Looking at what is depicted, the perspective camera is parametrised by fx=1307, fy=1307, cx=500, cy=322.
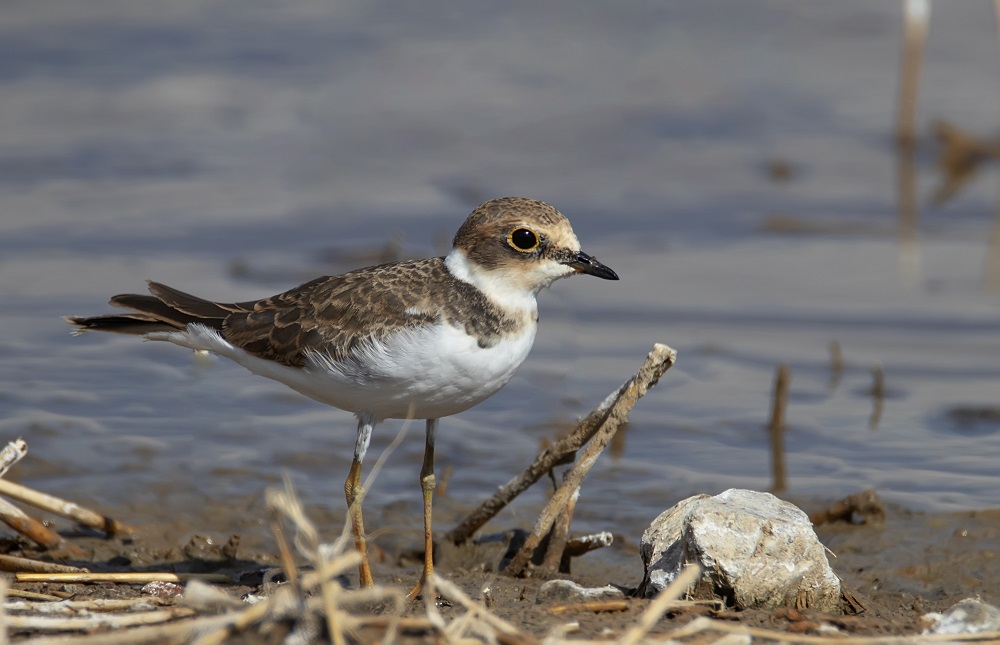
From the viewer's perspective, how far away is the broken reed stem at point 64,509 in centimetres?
649

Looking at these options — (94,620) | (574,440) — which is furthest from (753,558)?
(94,620)

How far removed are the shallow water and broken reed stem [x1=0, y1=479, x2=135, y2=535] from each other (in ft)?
1.84

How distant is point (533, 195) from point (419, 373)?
7487mm

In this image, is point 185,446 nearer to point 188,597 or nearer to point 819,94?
point 188,597

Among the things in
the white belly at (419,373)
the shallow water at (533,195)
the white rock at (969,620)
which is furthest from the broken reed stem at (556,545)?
the white rock at (969,620)

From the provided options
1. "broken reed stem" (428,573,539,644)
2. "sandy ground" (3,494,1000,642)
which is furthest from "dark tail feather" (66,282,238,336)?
"broken reed stem" (428,573,539,644)

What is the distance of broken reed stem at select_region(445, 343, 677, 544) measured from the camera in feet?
19.9

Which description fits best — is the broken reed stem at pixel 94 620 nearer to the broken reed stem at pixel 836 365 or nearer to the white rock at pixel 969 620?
the white rock at pixel 969 620

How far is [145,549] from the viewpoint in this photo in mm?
6902

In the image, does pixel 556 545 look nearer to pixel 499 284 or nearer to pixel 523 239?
pixel 499 284

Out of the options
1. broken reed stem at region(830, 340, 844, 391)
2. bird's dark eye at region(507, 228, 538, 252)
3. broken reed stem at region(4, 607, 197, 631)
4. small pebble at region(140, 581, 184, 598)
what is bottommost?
small pebble at region(140, 581, 184, 598)

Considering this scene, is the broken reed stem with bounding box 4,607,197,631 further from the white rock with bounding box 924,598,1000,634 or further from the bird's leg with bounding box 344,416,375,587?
the white rock with bounding box 924,598,1000,634

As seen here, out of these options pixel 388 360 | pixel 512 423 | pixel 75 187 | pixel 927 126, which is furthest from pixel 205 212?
pixel 927 126

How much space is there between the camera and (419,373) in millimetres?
5863
